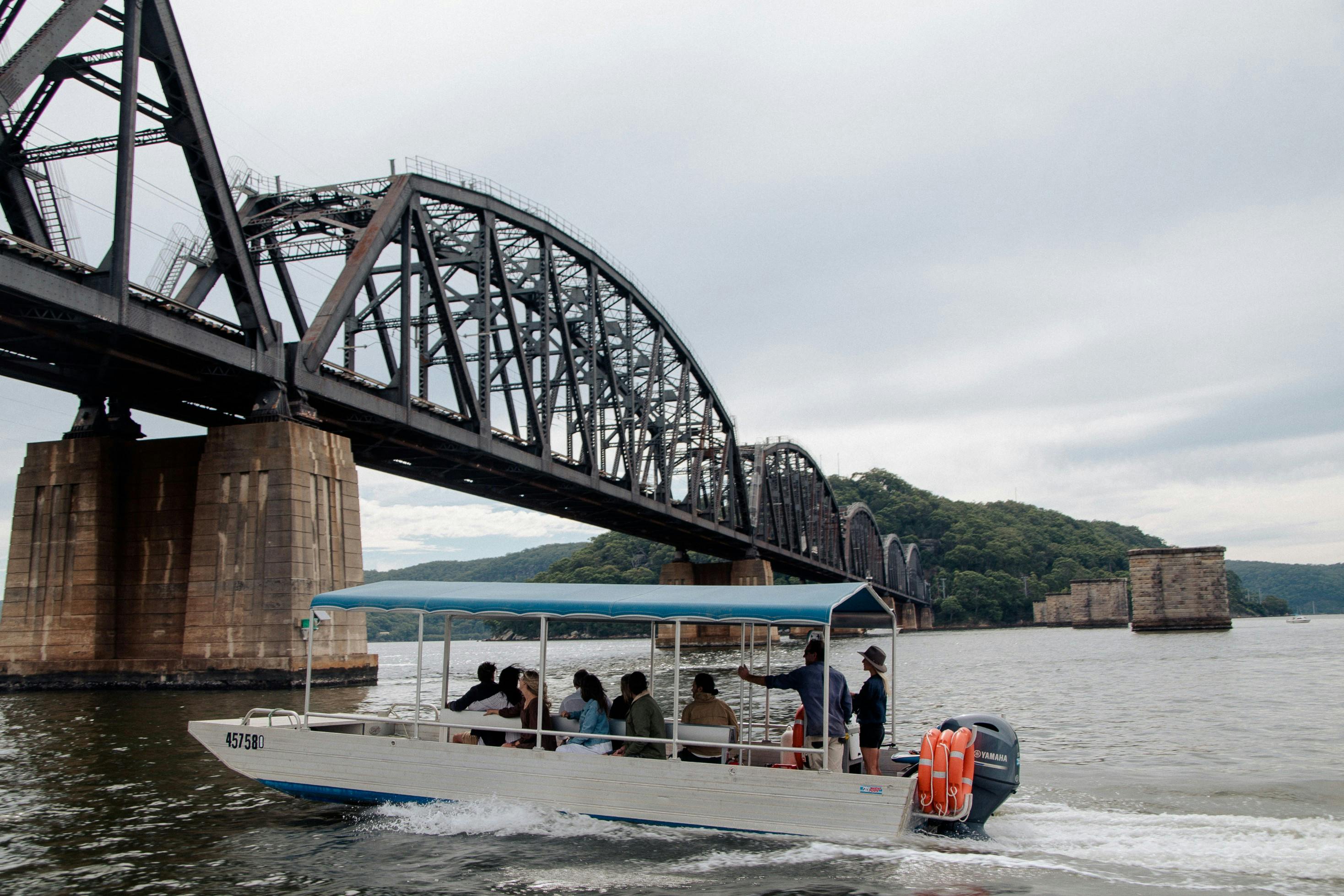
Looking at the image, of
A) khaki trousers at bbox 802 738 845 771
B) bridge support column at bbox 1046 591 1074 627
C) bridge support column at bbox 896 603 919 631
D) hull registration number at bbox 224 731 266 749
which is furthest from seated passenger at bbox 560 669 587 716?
bridge support column at bbox 1046 591 1074 627

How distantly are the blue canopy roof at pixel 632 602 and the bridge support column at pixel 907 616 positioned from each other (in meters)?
153

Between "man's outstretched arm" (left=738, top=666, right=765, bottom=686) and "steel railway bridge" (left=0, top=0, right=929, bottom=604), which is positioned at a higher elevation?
"steel railway bridge" (left=0, top=0, right=929, bottom=604)

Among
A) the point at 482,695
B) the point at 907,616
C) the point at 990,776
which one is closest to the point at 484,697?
the point at 482,695

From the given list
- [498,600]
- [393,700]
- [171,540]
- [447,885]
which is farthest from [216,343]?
[447,885]

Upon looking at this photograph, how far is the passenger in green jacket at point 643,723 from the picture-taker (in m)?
12.6

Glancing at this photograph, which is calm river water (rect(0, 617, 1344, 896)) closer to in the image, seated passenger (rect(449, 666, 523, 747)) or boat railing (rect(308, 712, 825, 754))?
boat railing (rect(308, 712, 825, 754))

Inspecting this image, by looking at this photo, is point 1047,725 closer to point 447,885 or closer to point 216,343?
point 447,885

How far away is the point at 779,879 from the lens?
34.1 ft

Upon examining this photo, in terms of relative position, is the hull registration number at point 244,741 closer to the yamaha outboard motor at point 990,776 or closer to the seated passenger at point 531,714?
the seated passenger at point 531,714

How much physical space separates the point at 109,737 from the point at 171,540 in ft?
51.4

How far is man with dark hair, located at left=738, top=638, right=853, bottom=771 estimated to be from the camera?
12070 millimetres

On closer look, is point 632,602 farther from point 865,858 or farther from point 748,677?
point 865,858

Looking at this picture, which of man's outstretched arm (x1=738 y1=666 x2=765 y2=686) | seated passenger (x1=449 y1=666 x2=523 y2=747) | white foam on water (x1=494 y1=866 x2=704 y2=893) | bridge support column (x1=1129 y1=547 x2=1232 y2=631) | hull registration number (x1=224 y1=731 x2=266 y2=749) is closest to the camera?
white foam on water (x1=494 y1=866 x2=704 y2=893)

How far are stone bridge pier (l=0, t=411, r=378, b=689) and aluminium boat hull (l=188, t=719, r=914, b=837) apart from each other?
1682cm
